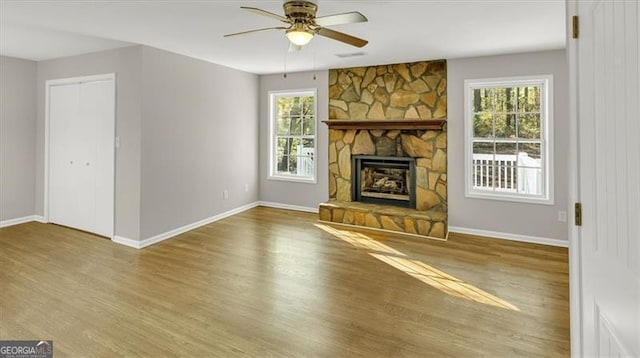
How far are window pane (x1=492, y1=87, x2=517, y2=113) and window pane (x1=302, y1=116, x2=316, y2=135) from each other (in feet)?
9.53

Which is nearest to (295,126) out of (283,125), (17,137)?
(283,125)

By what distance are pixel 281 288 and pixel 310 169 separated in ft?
11.0

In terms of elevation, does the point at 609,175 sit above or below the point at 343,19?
below

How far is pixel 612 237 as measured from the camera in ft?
3.54

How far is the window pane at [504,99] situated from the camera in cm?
462

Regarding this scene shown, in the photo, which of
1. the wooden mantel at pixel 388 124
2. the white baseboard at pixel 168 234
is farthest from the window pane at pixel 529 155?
the white baseboard at pixel 168 234

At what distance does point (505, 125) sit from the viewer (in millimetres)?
4695

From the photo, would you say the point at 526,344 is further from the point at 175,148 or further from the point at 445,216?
the point at 175,148

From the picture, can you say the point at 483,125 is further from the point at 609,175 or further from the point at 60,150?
the point at 60,150

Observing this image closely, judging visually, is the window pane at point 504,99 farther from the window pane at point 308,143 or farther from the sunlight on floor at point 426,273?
the window pane at point 308,143

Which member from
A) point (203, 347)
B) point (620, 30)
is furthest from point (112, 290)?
point (620, 30)

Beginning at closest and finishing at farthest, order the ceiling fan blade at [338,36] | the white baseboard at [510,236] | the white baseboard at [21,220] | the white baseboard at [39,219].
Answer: the ceiling fan blade at [338,36] → the white baseboard at [510,236] → the white baseboard at [21,220] → the white baseboard at [39,219]

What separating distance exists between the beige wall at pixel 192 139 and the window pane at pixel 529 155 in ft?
14.4

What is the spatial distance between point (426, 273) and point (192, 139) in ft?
11.9
